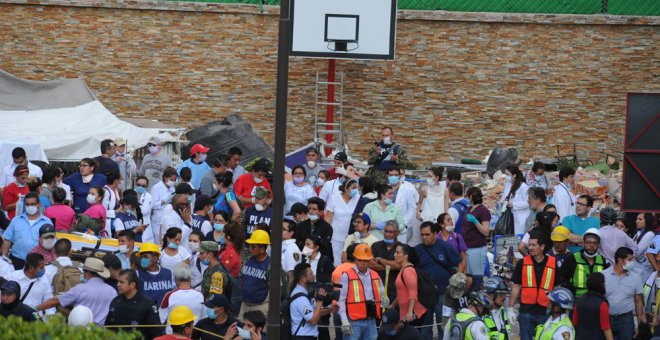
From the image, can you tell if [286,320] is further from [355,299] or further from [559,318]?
[559,318]

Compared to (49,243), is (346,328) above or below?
below

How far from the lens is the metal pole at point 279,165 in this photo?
1156 centimetres

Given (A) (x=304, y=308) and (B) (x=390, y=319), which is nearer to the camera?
(B) (x=390, y=319)

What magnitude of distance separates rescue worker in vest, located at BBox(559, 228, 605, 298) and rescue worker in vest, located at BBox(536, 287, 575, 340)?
4.74 ft

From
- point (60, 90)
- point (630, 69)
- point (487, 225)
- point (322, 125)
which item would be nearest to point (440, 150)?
point (322, 125)

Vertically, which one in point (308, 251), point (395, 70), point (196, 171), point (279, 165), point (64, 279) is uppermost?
point (395, 70)

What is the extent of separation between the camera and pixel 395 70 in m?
29.6

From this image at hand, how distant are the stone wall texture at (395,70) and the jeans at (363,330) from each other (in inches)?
609

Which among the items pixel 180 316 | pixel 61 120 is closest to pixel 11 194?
pixel 180 316

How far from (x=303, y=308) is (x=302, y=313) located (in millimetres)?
56

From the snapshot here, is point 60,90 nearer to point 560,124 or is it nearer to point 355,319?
point 560,124

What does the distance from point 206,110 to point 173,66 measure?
129 centimetres

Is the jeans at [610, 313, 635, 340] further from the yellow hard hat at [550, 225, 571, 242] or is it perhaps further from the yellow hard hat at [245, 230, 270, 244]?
the yellow hard hat at [245, 230, 270, 244]

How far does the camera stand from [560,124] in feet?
99.1
